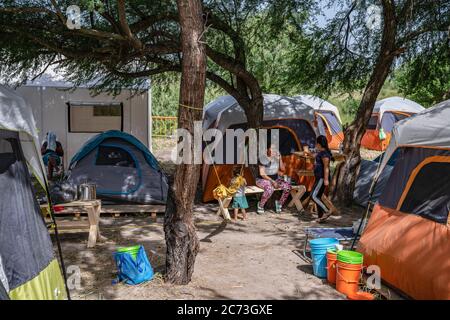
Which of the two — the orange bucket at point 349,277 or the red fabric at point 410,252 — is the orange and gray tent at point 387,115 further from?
the orange bucket at point 349,277

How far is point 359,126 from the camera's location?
31.1 feet

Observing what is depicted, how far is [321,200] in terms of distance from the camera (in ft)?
28.2

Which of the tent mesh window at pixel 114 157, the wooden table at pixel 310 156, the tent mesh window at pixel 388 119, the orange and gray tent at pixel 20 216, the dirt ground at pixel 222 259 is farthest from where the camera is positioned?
the tent mesh window at pixel 388 119

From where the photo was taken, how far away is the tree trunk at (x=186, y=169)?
5051 millimetres

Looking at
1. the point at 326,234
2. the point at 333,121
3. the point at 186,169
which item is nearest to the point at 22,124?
the point at 186,169

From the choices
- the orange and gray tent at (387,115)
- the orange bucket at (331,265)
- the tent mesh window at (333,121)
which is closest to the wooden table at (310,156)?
the orange bucket at (331,265)

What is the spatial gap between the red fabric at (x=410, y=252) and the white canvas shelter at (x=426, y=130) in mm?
792

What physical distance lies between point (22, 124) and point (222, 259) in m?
3.20

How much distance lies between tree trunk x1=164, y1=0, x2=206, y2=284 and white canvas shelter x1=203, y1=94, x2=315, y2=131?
484 cm

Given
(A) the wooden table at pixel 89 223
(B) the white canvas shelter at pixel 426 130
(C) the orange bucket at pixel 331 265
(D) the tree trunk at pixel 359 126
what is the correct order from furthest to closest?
(D) the tree trunk at pixel 359 126
(A) the wooden table at pixel 89 223
(C) the orange bucket at pixel 331 265
(B) the white canvas shelter at pixel 426 130

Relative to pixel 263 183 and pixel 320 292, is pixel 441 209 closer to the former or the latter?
pixel 320 292

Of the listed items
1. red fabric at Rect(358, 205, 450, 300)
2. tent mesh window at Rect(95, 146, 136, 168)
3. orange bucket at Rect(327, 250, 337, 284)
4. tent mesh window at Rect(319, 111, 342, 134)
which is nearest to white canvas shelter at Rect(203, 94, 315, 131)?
tent mesh window at Rect(95, 146, 136, 168)

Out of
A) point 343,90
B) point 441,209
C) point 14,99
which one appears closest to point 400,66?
point 343,90

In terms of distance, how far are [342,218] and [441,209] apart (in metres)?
4.06
